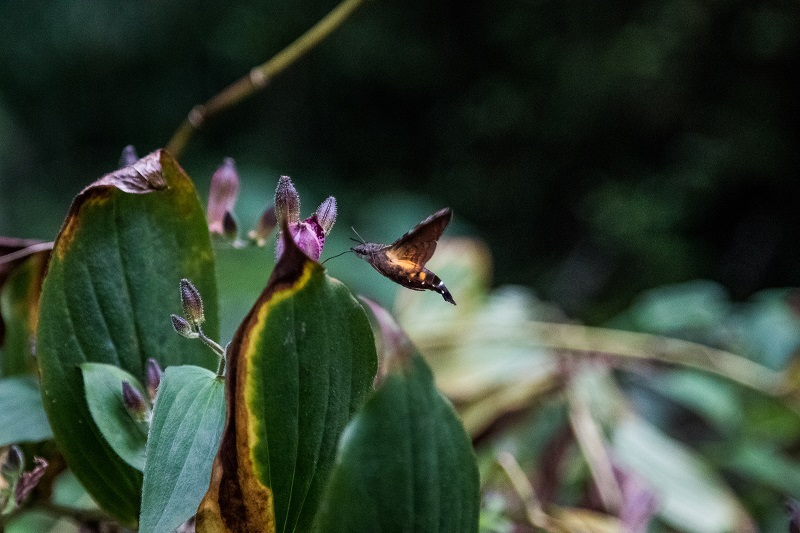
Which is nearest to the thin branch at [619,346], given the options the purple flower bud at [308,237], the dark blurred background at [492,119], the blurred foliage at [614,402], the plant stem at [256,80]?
the blurred foliage at [614,402]

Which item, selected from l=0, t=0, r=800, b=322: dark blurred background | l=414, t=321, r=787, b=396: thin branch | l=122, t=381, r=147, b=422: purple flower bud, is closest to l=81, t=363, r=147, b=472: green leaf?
l=122, t=381, r=147, b=422: purple flower bud

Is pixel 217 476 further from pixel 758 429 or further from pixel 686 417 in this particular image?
pixel 686 417

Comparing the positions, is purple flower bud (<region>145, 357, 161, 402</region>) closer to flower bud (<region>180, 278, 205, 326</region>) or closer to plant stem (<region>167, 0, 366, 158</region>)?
flower bud (<region>180, 278, 205, 326</region>)

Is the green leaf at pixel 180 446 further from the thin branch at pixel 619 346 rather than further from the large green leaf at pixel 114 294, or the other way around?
the thin branch at pixel 619 346

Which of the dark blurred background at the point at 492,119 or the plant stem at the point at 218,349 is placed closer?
the plant stem at the point at 218,349

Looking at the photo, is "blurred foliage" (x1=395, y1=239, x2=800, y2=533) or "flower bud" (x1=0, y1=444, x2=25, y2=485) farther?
"blurred foliage" (x1=395, y1=239, x2=800, y2=533)
